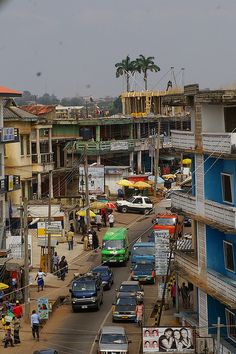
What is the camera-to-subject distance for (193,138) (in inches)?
1303

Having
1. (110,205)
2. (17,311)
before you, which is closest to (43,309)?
(17,311)

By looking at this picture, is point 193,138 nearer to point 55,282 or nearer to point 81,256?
point 55,282

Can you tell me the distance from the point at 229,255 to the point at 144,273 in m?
15.4

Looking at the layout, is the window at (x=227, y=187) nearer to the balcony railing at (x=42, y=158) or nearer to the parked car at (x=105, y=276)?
the parked car at (x=105, y=276)

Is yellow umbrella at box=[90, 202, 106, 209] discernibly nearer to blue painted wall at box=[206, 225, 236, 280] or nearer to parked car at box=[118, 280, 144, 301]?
parked car at box=[118, 280, 144, 301]

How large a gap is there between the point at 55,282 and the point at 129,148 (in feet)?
155

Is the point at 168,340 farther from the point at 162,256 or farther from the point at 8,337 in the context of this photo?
the point at 162,256

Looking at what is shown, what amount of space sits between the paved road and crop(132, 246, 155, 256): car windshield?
480cm

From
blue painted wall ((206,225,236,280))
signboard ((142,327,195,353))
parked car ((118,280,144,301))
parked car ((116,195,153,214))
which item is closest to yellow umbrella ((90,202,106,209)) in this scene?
parked car ((116,195,153,214))

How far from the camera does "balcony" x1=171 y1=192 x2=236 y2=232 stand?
29.4m

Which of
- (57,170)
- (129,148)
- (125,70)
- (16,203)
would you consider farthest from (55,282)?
(125,70)

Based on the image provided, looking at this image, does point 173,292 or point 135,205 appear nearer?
point 173,292

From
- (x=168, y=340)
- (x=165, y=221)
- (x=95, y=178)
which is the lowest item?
(x=168, y=340)

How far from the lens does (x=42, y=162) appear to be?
7562 centimetres
